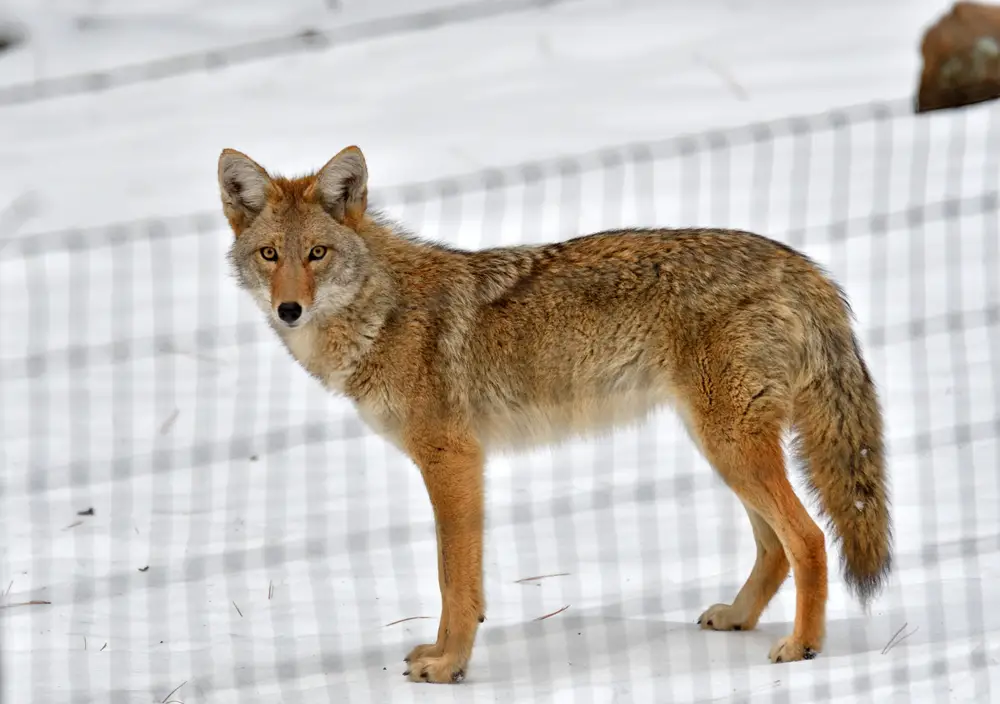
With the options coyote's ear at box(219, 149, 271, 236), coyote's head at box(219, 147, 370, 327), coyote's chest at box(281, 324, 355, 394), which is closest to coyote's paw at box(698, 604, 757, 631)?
coyote's chest at box(281, 324, 355, 394)

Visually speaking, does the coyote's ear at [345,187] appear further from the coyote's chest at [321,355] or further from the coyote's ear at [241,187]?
the coyote's chest at [321,355]

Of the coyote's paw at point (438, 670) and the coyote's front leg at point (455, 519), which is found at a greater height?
the coyote's front leg at point (455, 519)

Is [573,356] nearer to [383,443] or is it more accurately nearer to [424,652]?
[424,652]

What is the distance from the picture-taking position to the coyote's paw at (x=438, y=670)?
5406 millimetres

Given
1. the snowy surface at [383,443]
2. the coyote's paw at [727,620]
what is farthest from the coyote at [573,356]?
the snowy surface at [383,443]

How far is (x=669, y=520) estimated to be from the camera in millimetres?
7125

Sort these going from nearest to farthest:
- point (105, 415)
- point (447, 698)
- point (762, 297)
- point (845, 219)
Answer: point (447, 698), point (762, 297), point (105, 415), point (845, 219)

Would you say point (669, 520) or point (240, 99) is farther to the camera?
point (240, 99)

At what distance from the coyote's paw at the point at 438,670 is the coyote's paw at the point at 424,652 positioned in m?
0.12

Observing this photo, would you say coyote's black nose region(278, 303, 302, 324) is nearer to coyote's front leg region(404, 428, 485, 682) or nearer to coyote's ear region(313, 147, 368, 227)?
coyote's ear region(313, 147, 368, 227)

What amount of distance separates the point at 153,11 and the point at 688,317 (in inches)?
512

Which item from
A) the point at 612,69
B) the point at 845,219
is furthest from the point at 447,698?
the point at 612,69

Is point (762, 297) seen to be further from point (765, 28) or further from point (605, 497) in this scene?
point (765, 28)

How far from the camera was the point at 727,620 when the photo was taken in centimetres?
578
